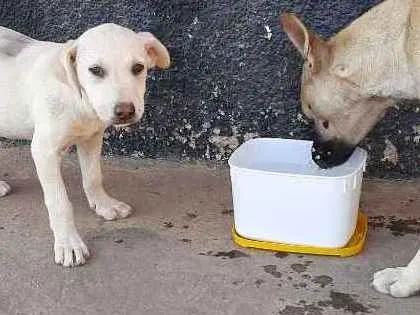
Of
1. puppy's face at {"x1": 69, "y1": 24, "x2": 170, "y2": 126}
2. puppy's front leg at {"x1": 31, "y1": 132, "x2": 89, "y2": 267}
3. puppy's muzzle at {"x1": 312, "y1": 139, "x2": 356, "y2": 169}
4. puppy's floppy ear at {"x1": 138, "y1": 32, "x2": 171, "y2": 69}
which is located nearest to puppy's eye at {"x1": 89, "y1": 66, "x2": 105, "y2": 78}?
puppy's face at {"x1": 69, "y1": 24, "x2": 170, "y2": 126}

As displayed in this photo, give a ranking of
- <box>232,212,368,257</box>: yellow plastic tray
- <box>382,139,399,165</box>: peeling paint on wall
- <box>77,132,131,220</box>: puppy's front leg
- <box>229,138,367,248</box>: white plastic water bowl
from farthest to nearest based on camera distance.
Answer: <box>382,139,399,165</box>: peeling paint on wall → <box>77,132,131,220</box>: puppy's front leg → <box>232,212,368,257</box>: yellow plastic tray → <box>229,138,367,248</box>: white plastic water bowl

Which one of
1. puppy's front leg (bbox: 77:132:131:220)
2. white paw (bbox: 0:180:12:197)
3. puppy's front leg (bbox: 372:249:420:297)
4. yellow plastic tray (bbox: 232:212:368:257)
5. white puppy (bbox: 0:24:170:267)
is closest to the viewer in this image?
puppy's front leg (bbox: 372:249:420:297)

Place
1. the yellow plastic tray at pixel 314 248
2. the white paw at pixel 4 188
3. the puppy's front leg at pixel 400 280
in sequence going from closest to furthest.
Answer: the puppy's front leg at pixel 400 280 < the yellow plastic tray at pixel 314 248 < the white paw at pixel 4 188

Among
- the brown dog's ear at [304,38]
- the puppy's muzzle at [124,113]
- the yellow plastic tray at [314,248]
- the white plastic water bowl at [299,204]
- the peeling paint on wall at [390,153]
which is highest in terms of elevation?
the brown dog's ear at [304,38]

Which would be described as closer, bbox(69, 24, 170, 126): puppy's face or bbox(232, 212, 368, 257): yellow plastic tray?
bbox(69, 24, 170, 126): puppy's face

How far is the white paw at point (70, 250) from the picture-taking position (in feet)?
10.7

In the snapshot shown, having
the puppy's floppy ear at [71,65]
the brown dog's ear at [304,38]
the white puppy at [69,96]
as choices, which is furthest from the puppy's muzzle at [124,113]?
the brown dog's ear at [304,38]

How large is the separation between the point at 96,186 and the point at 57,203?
44cm

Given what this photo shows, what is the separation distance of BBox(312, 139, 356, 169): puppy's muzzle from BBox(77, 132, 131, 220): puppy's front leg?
3.21 ft

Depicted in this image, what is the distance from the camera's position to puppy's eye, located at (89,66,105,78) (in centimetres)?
306

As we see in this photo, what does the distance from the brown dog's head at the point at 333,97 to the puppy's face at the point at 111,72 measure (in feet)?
2.06

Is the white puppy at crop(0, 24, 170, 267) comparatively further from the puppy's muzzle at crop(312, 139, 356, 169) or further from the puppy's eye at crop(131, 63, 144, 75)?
the puppy's muzzle at crop(312, 139, 356, 169)

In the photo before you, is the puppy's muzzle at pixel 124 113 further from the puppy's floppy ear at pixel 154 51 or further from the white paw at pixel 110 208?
the white paw at pixel 110 208

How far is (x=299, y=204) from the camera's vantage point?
324 cm
